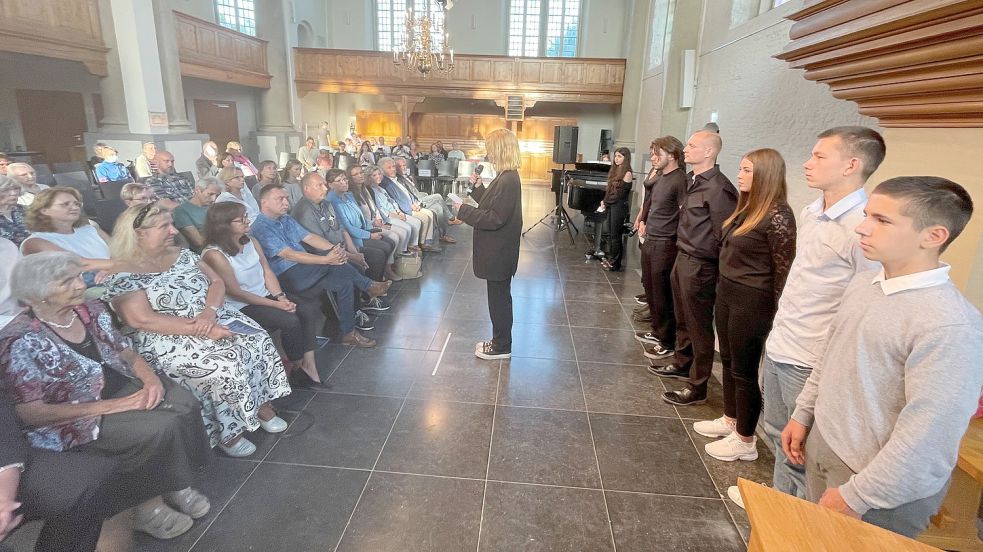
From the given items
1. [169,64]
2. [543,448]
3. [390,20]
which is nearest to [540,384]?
[543,448]

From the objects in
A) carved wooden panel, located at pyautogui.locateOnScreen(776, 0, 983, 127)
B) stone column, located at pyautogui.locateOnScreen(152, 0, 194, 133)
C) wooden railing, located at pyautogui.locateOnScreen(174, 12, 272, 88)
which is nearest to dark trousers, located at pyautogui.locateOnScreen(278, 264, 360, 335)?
carved wooden panel, located at pyautogui.locateOnScreen(776, 0, 983, 127)

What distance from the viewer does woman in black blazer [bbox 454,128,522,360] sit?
3.06 meters

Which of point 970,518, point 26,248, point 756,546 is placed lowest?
point 970,518

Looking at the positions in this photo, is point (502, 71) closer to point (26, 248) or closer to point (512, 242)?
point (512, 242)

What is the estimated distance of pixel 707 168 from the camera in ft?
9.11

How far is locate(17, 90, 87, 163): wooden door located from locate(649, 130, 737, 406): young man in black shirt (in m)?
11.9

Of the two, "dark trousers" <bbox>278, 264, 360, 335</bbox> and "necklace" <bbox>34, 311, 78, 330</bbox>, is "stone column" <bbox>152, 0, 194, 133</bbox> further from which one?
"necklace" <bbox>34, 311, 78, 330</bbox>

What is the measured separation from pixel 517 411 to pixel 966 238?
2061 mm

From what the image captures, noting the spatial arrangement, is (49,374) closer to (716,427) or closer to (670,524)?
(670,524)

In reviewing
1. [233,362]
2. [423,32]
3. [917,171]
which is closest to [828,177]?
[917,171]

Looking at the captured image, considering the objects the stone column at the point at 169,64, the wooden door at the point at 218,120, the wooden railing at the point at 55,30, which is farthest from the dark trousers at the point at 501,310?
the wooden door at the point at 218,120

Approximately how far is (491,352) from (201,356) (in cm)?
181

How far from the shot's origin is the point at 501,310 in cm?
341

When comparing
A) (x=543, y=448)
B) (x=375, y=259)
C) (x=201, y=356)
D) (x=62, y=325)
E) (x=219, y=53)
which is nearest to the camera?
(x=62, y=325)
